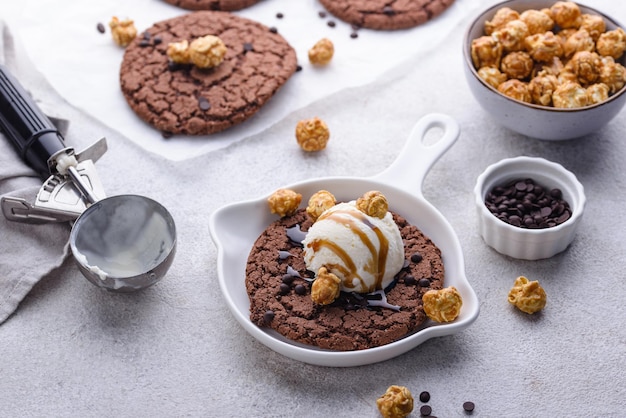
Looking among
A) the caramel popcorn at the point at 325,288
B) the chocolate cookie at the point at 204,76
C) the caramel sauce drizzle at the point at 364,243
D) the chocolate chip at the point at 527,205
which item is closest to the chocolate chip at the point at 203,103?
the chocolate cookie at the point at 204,76

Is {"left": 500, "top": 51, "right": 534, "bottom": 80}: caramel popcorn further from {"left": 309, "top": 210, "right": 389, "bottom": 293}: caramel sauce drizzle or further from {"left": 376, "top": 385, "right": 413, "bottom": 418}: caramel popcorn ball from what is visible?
{"left": 376, "top": 385, "right": 413, "bottom": 418}: caramel popcorn ball

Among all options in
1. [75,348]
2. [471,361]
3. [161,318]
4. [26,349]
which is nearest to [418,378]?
[471,361]

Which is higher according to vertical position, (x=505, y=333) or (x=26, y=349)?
(x=26, y=349)

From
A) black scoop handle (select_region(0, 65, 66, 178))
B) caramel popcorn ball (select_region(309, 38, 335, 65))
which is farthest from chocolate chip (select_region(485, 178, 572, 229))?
black scoop handle (select_region(0, 65, 66, 178))

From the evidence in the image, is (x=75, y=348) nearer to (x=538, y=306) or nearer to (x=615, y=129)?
(x=538, y=306)

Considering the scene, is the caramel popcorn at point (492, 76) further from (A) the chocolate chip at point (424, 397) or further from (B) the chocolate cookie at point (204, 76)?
(A) the chocolate chip at point (424, 397)

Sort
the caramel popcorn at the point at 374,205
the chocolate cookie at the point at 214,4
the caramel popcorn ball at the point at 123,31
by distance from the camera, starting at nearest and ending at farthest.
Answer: the caramel popcorn at the point at 374,205 → the caramel popcorn ball at the point at 123,31 → the chocolate cookie at the point at 214,4

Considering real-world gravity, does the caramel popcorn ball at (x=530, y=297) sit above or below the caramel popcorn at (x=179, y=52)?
below
